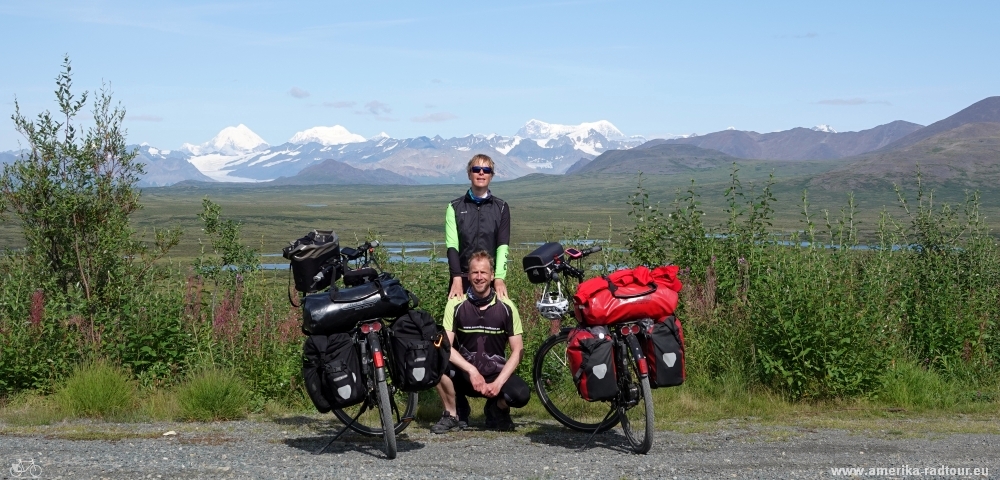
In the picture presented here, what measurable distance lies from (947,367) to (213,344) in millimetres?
7892

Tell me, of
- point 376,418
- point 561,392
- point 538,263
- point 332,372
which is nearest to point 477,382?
point 376,418

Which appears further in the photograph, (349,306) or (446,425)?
(446,425)

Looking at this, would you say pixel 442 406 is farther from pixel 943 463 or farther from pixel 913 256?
pixel 913 256

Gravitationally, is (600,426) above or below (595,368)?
below

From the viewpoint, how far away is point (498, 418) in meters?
7.98

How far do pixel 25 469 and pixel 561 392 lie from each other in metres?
4.47

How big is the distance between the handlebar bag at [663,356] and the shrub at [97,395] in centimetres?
473

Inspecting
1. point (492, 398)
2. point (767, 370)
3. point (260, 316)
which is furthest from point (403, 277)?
point (767, 370)

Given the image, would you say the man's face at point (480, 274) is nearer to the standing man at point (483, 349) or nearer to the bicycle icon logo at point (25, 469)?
the standing man at point (483, 349)

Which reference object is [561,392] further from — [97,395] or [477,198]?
[97,395]

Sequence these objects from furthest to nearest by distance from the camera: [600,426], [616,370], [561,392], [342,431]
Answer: [561,392], [600,426], [342,431], [616,370]

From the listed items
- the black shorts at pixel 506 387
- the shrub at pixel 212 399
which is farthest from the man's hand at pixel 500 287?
the shrub at pixel 212 399

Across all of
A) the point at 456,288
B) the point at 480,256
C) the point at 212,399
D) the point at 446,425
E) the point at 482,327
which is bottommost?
the point at 446,425

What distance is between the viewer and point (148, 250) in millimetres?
11133
